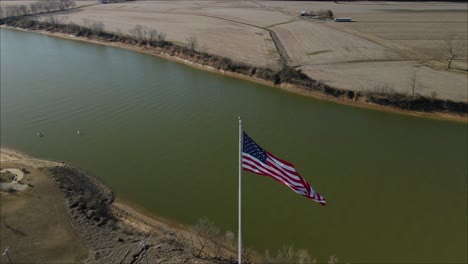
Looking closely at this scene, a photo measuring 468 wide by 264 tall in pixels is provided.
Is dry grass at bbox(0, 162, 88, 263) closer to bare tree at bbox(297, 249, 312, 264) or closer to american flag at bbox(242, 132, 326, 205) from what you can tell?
bare tree at bbox(297, 249, 312, 264)

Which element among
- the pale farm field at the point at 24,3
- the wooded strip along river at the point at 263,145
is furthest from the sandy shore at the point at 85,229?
the pale farm field at the point at 24,3

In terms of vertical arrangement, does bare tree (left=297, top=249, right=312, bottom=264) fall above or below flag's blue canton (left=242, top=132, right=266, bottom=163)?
below

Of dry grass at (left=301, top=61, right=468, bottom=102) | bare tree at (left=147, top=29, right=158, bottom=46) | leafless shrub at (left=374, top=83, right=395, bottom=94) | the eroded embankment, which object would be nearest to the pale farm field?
bare tree at (left=147, top=29, right=158, bottom=46)

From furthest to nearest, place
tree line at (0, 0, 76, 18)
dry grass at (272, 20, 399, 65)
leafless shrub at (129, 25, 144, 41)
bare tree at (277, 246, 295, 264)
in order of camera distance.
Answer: tree line at (0, 0, 76, 18) → leafless shrub at (129, 25, 144, 41) → dry grass at (272, 20, 399, 65) → bare tree at (277, 246, 295, 264)

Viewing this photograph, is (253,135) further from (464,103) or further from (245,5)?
(245,5)

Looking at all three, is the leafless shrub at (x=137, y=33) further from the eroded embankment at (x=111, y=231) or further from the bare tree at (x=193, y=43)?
the eroded embankment at (x=111, y=231)

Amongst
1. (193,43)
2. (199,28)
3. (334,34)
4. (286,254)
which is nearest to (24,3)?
(199,28)

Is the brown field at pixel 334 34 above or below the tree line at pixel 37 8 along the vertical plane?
below
